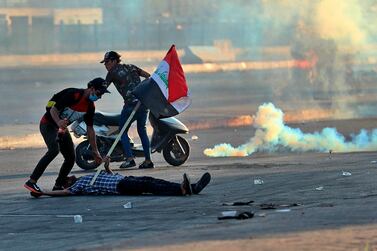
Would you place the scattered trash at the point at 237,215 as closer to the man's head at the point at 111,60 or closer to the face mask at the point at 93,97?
the face mask at the point at 93,97

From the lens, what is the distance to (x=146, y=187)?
1260 cm

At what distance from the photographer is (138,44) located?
236 feet

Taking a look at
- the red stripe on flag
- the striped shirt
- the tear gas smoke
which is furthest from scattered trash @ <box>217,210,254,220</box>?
the tear gas smoke

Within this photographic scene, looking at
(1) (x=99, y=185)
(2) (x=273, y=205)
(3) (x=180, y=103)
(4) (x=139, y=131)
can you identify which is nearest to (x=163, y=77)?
(3) (x=180, y=103)

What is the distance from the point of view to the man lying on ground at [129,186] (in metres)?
12.6

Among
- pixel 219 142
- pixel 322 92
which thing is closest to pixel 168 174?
pixel 219 142

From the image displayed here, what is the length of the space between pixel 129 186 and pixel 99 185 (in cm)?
37

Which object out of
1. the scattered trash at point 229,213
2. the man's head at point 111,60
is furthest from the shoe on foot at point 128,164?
the scattered trash at point 229,213

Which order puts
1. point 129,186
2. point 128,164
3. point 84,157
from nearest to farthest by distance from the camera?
1. point 129,186
2. point 128,164
3. point 84,157

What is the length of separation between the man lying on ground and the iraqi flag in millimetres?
1601

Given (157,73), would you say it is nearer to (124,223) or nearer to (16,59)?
(124,223)

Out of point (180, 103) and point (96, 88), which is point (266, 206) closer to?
point (96, 88)

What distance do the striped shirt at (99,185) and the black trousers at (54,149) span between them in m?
0.52

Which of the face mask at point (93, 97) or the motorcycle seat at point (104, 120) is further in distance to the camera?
the motorcycle seat at point (104, 120)
